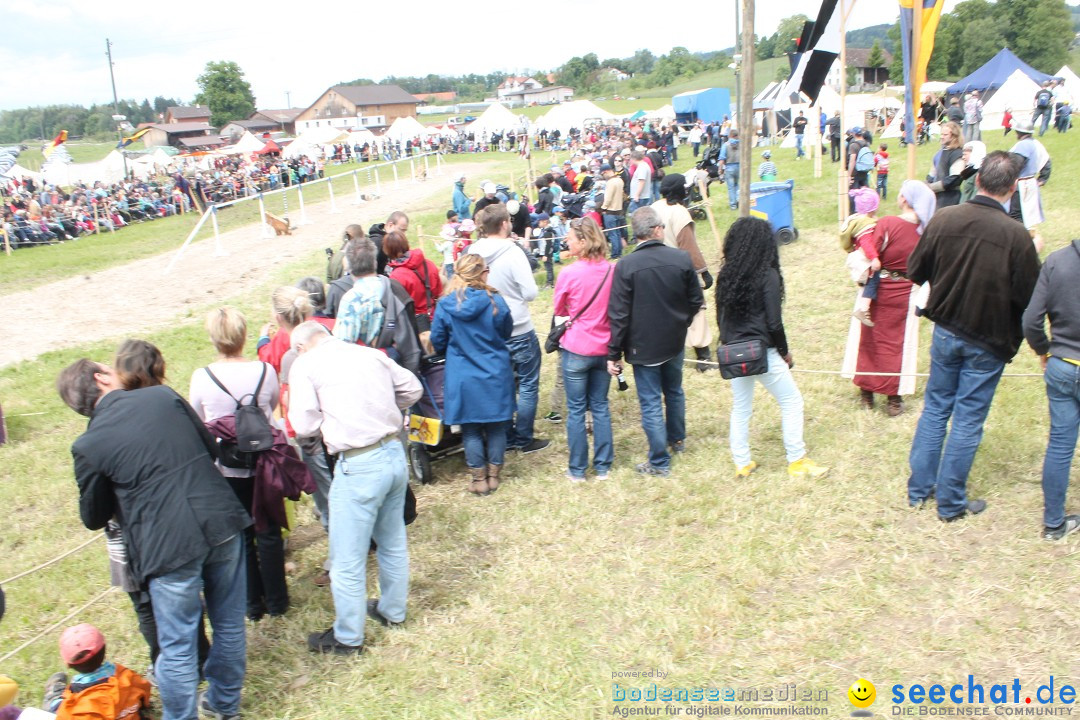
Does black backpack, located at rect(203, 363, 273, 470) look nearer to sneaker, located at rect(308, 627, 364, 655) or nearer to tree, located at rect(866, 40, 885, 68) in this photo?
sneaker, located at rect(308, 627, 364, 655)

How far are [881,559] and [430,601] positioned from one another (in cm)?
262

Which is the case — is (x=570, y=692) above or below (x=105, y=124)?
below

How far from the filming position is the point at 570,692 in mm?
3652

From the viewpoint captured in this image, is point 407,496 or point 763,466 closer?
point 407,496

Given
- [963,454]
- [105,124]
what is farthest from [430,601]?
[105,124]

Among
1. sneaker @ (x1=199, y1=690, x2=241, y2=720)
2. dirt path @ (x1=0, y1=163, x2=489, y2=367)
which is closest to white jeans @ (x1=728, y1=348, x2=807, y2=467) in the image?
sneaker @ (x1=199, y1=690, x2=241, y2=720)

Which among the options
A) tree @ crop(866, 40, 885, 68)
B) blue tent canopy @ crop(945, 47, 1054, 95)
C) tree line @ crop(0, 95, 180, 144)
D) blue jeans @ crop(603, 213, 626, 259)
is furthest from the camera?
tree line @ crop(0, 95, 180, 144)

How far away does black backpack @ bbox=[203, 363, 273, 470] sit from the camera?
13.2 ft

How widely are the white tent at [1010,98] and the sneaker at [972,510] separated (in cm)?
3121

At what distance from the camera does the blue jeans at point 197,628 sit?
11.0 ft

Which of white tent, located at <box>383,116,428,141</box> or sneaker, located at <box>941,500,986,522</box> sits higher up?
white tent, located at <box>383,116,428,141</box>

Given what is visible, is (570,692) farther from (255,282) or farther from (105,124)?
(105,124)

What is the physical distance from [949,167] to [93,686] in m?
8.81

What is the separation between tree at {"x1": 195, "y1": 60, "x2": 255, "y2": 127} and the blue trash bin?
4148 inches
